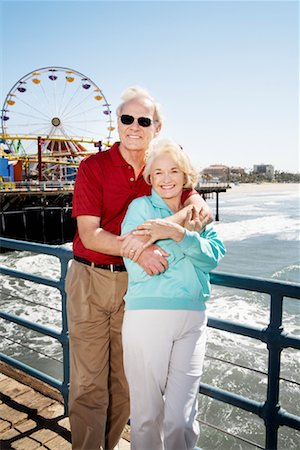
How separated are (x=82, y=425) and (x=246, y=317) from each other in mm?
8134

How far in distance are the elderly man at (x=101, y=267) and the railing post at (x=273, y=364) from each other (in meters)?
0.57

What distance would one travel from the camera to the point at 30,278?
102 inches

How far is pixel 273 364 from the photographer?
1.75 meters

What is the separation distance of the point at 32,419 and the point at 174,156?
184cm

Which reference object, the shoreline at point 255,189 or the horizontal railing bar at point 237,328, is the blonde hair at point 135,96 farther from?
the shoreline at point 255,189

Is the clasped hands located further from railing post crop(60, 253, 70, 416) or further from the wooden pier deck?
the wooden pier deck

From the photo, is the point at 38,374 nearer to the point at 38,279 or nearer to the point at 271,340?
the point at 38,279

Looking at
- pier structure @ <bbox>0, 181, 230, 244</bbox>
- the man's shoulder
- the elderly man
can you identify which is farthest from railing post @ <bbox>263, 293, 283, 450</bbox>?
pier structure @ <bbox>0, 181, 230, 244</bbox>

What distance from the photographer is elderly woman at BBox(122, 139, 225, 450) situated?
58.6 inches

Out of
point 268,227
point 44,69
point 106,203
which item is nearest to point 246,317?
point 106,203

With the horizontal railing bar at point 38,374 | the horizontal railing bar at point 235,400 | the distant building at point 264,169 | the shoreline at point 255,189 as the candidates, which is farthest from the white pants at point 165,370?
the distant building at point 264,169

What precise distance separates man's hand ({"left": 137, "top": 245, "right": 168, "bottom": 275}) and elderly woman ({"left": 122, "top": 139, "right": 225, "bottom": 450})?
3cm

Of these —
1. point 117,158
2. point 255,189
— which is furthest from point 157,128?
point 255,189

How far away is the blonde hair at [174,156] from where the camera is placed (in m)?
1.58
